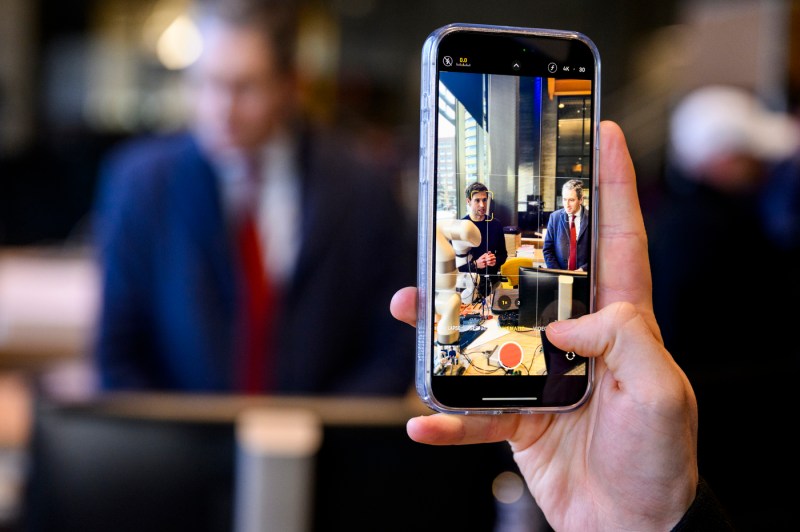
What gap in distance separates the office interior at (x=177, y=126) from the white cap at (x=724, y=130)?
0.21 ft

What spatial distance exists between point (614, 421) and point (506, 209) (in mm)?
107

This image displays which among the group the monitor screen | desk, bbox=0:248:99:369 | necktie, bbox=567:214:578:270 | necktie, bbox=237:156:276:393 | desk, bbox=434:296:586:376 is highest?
necktie, bbox=567:214:578:270

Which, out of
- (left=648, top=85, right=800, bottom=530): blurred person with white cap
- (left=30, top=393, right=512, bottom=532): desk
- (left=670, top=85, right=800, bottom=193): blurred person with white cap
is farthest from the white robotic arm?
(left=670, top=85, right=800, bottom=193): blurred person with white cap

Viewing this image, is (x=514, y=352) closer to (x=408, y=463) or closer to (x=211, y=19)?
(x=408, y=463)

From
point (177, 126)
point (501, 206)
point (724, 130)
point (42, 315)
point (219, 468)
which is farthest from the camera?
point (177, 126)

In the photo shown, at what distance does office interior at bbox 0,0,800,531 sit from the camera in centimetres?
71

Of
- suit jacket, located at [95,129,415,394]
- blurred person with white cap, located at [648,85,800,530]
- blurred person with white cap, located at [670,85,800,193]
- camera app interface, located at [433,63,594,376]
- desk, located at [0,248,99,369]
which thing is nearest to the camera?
camera app interface, located at [433,63,594,376]

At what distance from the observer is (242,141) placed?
1053mm

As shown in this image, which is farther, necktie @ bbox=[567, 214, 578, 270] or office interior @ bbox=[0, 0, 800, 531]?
office interior @ bbox=[0, 0, 800, 531]

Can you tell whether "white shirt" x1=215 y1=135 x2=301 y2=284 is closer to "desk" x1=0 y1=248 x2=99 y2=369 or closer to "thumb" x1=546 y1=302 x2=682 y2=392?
"thumb" x1=546 y1=302 x2=682 y2=392

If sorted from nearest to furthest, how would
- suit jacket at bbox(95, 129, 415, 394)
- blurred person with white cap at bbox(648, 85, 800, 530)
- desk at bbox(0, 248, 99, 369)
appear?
blurred person with white cap at bbox(648, 85, 800, 530) < suit jacket at bbox(95, 129, 415, 394) < desk at bbox(0, 248, 99, 369)

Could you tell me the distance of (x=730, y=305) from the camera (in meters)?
0.80

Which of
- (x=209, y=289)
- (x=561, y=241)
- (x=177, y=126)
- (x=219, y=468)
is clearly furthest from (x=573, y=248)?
(x=177, y=126)

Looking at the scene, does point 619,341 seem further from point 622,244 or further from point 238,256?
point 238,256
